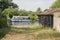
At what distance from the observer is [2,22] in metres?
32.1

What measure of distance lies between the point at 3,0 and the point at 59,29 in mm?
9263

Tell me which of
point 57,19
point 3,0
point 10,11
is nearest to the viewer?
point 57,19

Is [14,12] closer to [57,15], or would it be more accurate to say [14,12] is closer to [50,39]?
[57,15]

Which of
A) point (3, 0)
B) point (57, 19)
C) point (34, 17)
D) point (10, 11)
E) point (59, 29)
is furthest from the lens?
point (10, 11)

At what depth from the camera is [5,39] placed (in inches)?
876

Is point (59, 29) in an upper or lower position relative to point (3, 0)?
lower

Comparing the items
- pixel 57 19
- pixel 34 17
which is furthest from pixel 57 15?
pixel 34 17

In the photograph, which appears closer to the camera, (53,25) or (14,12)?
(53,25)

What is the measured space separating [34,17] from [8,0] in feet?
114

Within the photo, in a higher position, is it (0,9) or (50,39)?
(0,9)

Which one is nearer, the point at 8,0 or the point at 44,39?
the point at 44,39

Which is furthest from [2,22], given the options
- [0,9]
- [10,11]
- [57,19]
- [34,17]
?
[10,11]

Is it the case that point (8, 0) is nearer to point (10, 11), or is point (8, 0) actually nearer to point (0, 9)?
point (0, 9)

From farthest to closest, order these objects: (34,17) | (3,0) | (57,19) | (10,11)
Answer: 1. (10,11)
2. (34,17)
3. (3,0)
4. (57,19)
